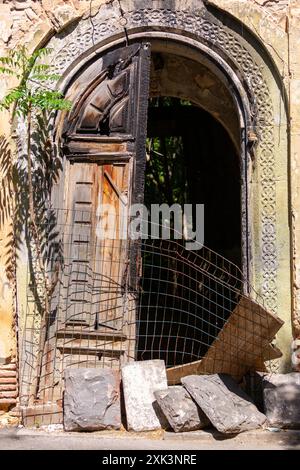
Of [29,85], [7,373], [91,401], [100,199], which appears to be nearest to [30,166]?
[100,199]

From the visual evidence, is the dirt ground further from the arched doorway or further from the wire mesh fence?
the arched doorway

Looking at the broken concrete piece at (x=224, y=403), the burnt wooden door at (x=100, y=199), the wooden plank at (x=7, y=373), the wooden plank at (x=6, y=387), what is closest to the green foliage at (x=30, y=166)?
the burnt wooden door at (x=100, y=199)

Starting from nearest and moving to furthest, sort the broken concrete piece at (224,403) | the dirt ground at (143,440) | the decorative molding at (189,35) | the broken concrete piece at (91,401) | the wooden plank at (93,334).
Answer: the dirt ground at (143,440) → the broken concrete piece at (224,403) → the broken concrete piece at (91,401) → the wooden plank at (93,334) → the decorative molding at (189,35)

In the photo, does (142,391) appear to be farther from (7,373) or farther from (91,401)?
(7,373)

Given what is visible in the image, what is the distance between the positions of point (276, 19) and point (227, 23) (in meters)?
0.54

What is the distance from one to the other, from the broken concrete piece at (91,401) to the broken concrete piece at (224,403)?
0.66 m

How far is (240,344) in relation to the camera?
6.30m

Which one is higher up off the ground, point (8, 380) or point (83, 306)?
point (83, 306)

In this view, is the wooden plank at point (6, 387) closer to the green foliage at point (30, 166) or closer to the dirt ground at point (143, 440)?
the dirt ground at point (143, 440)

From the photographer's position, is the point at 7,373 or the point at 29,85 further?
the point at 29,85

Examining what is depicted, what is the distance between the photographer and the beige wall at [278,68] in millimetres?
7070

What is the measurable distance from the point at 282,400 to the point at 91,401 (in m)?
1.71

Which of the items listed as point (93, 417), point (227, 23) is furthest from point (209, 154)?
point (93, 417)

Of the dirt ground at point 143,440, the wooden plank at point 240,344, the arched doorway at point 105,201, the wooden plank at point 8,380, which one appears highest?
the arched doorway at point 105,201
